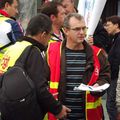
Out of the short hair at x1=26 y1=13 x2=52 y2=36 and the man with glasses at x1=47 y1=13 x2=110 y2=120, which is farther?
the man with glasses at x1=47 y1=13 x2=110 y2=120

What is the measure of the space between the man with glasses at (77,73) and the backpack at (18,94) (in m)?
0.66

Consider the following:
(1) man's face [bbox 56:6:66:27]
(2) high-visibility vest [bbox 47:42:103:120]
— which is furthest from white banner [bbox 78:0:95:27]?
(2) high-visibility vest [bbox 47:42:103:120]

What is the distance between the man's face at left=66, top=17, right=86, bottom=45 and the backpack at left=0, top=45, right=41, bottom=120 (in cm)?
81

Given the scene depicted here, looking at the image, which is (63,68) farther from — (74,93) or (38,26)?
(38,26)

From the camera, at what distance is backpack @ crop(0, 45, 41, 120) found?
4203 mm

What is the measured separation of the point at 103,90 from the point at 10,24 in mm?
1615

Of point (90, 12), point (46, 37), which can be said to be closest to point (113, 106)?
point (90, 12)

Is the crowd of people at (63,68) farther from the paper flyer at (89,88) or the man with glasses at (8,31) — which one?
the man with glasses at (8,31)

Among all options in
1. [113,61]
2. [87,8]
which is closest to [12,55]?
[87,8]

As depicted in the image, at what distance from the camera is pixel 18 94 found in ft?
13.8

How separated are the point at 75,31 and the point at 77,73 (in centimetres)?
43

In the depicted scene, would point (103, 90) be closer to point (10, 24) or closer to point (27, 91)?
point (27, 91)

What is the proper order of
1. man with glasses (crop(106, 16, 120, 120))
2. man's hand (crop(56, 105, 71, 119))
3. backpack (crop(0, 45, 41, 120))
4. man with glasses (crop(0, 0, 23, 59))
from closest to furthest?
1. backpack (crop(0, 45, 41, 120))
2. man's hand (crop(56, 105, 71, 119))
3. man with glasses (crop(0, 0, 23, 59))
4. man with glasses (crop(106, 16, 120, 120))

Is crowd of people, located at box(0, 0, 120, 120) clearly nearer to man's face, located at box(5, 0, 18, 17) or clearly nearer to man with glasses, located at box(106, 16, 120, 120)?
man's face, located at box(5, 0, 18, 17)
